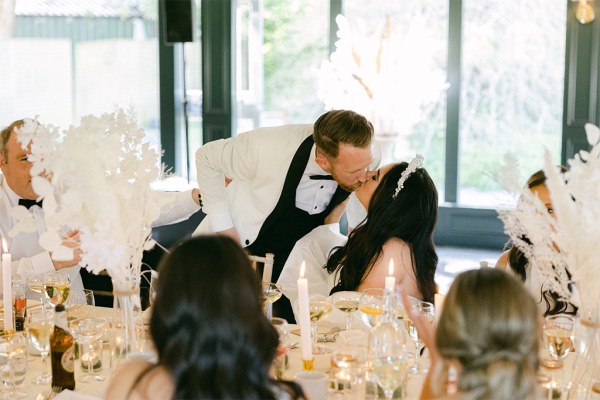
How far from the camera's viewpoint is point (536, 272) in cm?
283

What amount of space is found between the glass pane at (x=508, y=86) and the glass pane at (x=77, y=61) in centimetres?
342

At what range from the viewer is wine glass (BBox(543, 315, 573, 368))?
2.10 metres

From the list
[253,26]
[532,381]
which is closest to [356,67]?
[253,26]

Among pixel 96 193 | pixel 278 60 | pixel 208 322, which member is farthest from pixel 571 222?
pixel 278 60

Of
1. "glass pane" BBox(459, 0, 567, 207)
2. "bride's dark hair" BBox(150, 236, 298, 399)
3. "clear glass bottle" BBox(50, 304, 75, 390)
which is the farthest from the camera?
"glass pane" BBox(459, 0, 567, 207)

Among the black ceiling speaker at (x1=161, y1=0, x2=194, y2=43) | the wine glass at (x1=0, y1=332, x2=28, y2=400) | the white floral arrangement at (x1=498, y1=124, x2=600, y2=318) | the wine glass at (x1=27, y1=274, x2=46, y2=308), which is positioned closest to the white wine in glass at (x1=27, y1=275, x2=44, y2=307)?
the wine glass at (x1=27, y1=274, x2=46, y2=308)

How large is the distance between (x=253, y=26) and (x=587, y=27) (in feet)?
11.2

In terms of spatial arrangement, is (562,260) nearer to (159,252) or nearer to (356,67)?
(159,252)

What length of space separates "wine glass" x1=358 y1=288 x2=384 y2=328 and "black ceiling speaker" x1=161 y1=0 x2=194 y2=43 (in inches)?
238

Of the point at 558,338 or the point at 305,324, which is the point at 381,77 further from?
the point at 305,324

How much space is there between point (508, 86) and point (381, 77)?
4.76 ft

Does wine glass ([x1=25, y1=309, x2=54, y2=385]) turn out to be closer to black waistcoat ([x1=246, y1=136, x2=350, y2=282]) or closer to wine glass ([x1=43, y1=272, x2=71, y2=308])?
wine glass ([x1=43, y1=272, x2=71, y2=308])

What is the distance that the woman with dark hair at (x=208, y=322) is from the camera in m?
1.47

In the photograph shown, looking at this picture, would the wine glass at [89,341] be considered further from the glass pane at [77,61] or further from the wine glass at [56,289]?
the glass pane at [77,61]
